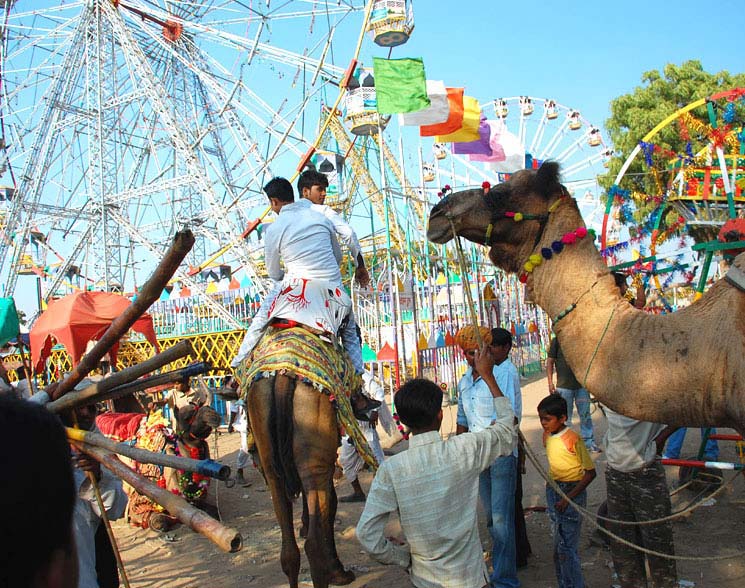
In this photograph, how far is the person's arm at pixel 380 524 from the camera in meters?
2.74

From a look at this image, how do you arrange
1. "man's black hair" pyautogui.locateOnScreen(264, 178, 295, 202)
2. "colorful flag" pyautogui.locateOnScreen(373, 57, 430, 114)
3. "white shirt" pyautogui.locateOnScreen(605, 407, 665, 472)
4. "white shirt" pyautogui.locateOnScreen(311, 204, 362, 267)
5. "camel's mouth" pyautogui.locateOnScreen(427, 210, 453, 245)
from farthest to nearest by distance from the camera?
"colorful flag" pyautogui.locateOnScreen(373, 57, 430, 114) → "man's black hair" pyautogui.locateOnScreen(264, 178, 295, 202) → "white shirt" pyautogui.locateOnScreen(311, 204, 362, 267) → "white shirt" pyautogui.locateOnScreen(605, 407, 665, 472) → "camel's mouth" pyautogui.locateOnScreen(427, 210, 453, 245)

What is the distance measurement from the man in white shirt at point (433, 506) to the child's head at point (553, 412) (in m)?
1.20

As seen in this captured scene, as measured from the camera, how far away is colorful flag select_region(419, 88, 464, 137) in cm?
1098

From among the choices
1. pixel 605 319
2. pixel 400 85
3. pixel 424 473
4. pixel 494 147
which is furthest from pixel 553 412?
pixel 494 147

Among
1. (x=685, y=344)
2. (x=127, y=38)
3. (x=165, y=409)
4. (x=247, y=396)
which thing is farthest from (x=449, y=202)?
(x=127, y=38)

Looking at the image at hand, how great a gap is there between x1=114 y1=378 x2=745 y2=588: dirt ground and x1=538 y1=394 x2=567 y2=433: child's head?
122 centimetres

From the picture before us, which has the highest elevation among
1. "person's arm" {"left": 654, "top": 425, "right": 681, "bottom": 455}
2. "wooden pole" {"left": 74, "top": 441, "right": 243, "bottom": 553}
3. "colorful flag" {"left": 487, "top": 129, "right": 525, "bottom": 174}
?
"colorful flag" {"left": 487, "top": 129, "right": 525, "bottom": 174}

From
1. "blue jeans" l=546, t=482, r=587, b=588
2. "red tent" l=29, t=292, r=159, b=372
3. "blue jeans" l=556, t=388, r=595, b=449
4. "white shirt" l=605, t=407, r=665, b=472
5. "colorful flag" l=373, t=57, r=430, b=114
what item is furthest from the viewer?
"colorful flag" l=373, t=57, r=430, b=114

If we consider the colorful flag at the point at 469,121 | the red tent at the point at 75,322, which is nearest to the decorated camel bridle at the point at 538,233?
the red tent at the point at 75,322

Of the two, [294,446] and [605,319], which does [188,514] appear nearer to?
[605,319]

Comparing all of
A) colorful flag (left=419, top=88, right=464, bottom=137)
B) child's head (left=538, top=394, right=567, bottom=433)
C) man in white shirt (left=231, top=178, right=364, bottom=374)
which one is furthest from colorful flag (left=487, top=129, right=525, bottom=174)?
child's head (left=538, top=394, right=567, bottom=433)

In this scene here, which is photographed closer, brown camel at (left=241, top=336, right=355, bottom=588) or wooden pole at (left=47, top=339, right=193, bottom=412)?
wooden pole at (left=47, top=339, right=193, bottom=412)

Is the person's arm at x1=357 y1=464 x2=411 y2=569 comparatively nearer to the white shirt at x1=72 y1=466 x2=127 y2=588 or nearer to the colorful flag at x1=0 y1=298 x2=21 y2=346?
the white shirt at x1=72 y1=466 x2=127 y2=588

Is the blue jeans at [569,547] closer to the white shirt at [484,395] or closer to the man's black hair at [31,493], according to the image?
the white shirt at [484,395]
